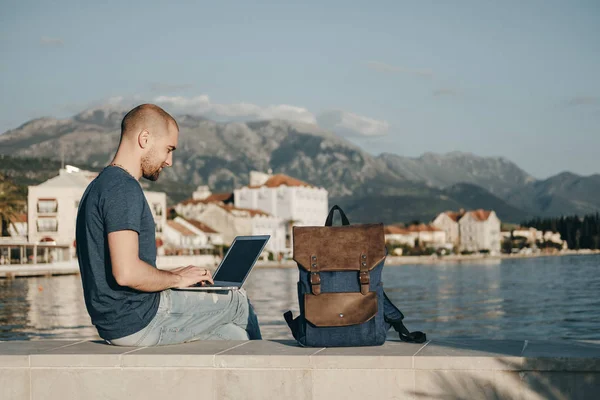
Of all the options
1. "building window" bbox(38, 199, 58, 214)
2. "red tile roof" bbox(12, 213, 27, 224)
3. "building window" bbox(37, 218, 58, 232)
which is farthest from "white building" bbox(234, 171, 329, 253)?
"building window" bbox(37, 218, 58, 232)

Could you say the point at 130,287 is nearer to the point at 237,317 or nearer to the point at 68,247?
the point at 237,317

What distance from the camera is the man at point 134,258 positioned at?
4.95 m

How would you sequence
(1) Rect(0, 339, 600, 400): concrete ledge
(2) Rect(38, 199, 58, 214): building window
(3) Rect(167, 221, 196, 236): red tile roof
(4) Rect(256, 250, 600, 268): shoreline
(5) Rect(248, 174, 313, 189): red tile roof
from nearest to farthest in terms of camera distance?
(1) Rect(0, 339, 600, 400): concrete ledge
(2) Rect(38, 199, 58, 214): building window
(3) Rect(167, 221, 196, 236): red tile roof
(4) Rect(256, 250, 600, 268): shoreline
(5) Rect(248, 174, 313, 189): red tile roof

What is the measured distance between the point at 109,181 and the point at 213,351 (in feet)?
3.81

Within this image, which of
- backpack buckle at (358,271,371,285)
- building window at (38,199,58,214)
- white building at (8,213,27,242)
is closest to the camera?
backpack buckle at (358,271,371,285)

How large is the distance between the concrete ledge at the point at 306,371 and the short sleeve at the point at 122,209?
2.45 ft

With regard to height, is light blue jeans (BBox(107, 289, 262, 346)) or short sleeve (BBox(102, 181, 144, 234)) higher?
short sleeve (BBox(102, 181, 144, 234))

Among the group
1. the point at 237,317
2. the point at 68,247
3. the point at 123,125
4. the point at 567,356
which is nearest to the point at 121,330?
the point at 237,317

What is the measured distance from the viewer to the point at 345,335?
5176mm

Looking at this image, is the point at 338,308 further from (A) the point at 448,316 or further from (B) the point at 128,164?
(A) the point at 448,316

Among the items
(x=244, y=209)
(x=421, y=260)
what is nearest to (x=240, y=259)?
(x=244, y=209)

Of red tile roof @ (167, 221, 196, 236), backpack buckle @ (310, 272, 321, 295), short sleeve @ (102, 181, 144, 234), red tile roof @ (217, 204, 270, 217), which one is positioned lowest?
backpack buckle @ (310, 272, 321, 295)

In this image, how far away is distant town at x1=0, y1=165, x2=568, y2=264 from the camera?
8469 cm

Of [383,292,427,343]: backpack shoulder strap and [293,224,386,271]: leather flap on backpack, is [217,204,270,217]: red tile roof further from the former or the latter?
[293,224,386,271]: leather flap on backpack
